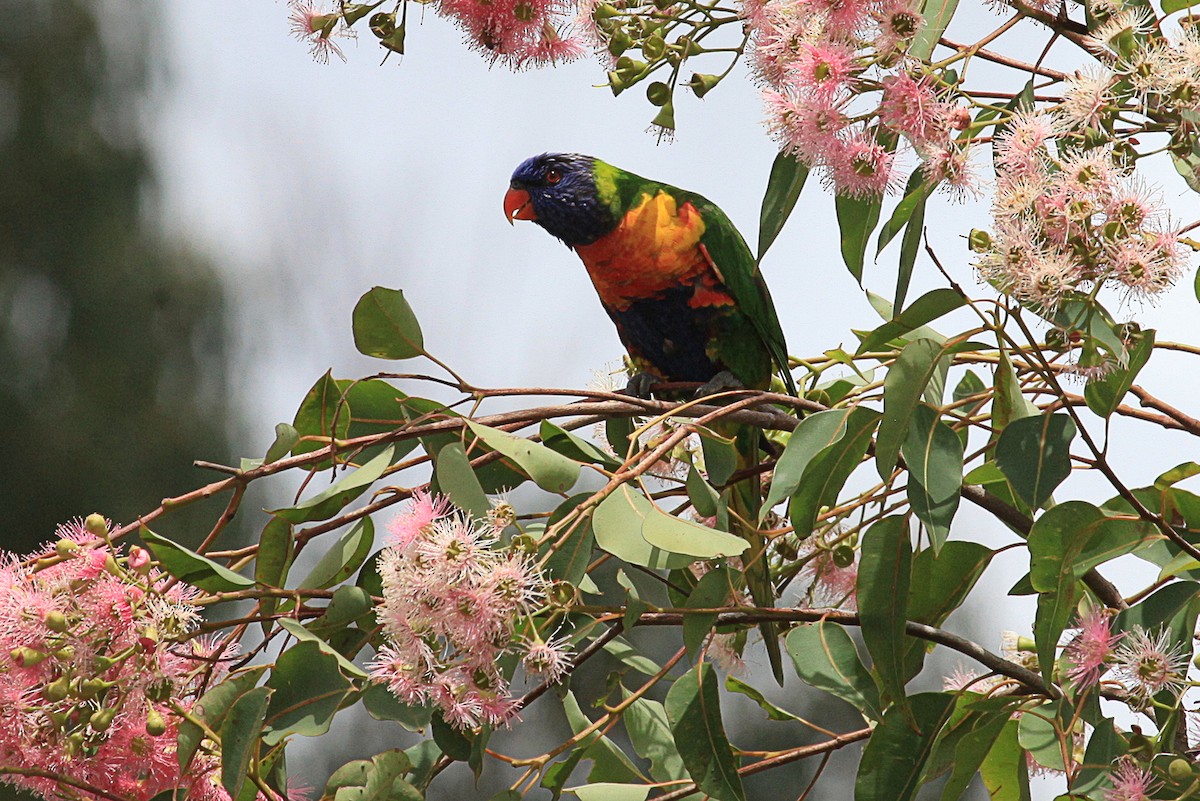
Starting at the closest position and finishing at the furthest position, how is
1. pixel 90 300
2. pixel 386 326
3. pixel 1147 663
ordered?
1. pixel 1147 663
2. pixel 386 326
3. pixel 90 300

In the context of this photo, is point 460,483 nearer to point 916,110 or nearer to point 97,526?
point 97,526

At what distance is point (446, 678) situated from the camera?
19.7 inches

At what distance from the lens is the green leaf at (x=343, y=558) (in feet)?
2.14

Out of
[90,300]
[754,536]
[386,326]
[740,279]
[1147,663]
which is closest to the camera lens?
[1147,663]

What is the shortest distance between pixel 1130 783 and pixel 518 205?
3.49 feet

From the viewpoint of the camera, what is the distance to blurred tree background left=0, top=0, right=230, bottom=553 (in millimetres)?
3102

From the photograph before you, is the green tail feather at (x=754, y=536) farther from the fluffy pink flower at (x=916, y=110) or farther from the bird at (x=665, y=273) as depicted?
the fluffy pink flower at (x=916, y=110)

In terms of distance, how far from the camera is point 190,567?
1.94 ft

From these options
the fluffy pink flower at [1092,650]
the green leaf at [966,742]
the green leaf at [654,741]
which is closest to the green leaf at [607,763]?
the green leaf at [654,741]

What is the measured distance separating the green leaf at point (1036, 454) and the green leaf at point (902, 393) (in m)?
0.06

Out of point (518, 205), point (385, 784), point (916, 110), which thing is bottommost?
point (385, 784)

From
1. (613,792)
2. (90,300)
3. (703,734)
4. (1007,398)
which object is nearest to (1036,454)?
(1007,398)

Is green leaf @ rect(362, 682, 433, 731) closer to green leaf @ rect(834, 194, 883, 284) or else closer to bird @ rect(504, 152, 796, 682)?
green leaf @ rect(834, 194, 883, 284)

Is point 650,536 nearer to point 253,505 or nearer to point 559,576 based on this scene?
point 559,576
